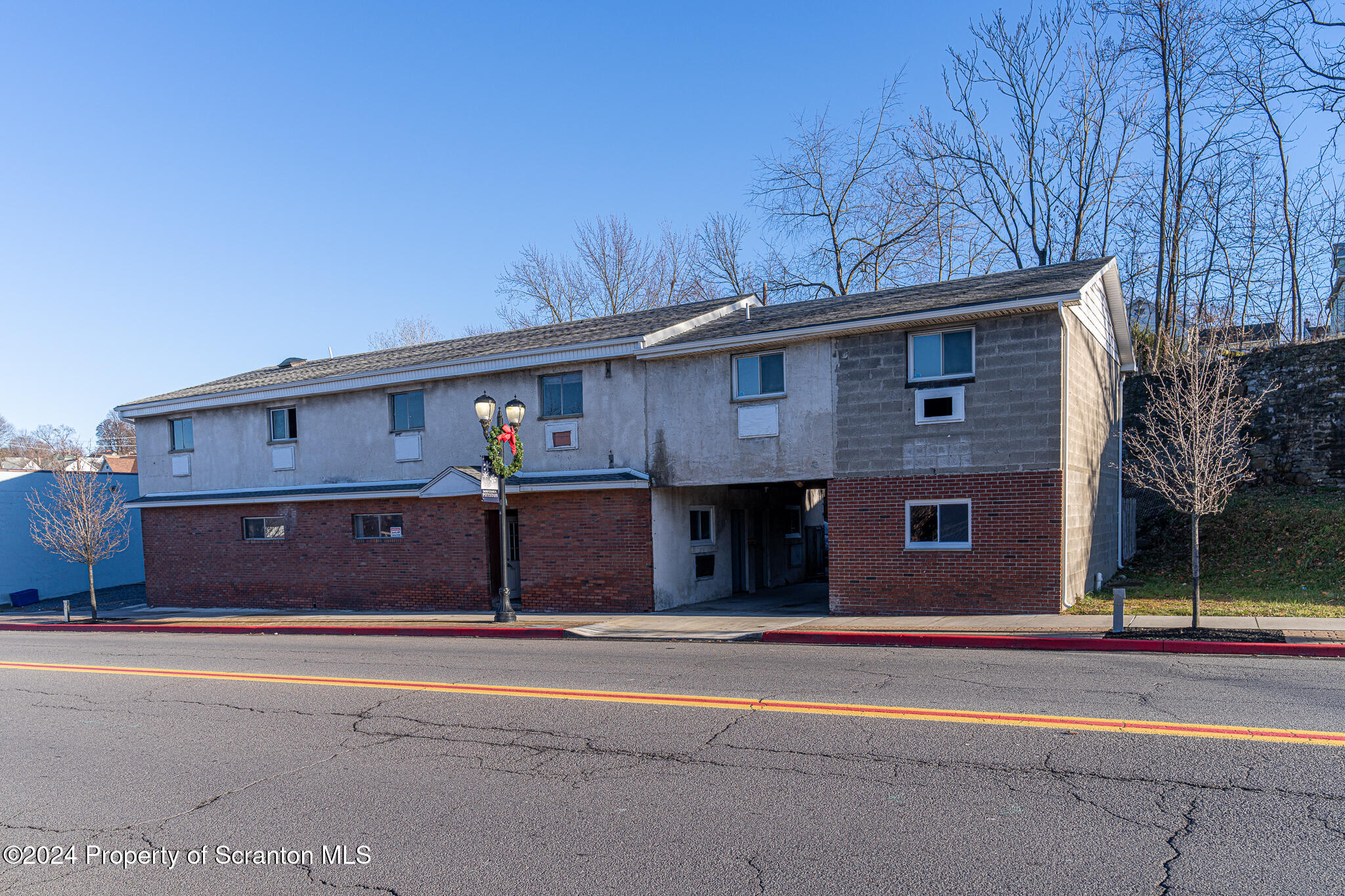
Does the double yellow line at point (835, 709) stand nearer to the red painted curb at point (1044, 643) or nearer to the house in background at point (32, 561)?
the red painted curb at point (1044, 643)

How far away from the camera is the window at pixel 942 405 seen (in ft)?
48.0

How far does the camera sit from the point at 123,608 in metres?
23.8

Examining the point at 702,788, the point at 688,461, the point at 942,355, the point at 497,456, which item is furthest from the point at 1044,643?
the point at 497,456

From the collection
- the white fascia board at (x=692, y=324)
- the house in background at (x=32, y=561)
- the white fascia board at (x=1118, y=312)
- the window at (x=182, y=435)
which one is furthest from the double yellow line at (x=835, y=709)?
the house in background at (x=32, y=561)

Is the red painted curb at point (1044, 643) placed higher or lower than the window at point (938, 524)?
lower

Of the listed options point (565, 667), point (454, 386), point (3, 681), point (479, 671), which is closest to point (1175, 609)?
point (565, 667)

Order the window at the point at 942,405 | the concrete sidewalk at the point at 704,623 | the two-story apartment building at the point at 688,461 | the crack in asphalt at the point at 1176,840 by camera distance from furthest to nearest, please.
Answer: the window at the point at 942,405 → the two-story apartment building at the point at 688,461 → the concrete sidewalk at the point at 704,623 → the crack in asphalt at the point at 1176,840

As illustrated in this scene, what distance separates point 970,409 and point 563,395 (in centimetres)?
847

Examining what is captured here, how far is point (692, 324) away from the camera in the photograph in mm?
18562

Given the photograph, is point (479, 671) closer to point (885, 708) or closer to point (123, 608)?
point (885, 708)

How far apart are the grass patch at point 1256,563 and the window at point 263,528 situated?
1819 cm

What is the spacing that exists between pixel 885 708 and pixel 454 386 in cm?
1420

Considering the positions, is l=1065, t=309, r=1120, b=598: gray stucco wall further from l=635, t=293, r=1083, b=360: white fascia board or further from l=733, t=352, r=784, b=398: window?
l=733, t=352, r=784, b=398: window

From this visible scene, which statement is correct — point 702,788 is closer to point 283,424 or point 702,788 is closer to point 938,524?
point 938,524
